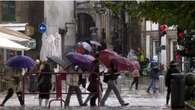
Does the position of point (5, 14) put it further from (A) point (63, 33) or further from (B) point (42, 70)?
(B) point (42, 70)

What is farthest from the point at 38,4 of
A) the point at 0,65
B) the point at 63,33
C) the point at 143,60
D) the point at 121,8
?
the point at 121,8

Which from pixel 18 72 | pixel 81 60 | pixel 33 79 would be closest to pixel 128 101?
pixel 33 79

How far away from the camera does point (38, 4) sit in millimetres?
51312

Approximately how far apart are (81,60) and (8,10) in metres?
29.6

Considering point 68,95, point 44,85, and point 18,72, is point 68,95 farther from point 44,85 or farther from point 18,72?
point 18,72

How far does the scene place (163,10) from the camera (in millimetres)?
15672

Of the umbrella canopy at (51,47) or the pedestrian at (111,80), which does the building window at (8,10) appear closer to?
the umbrella canopy at (51,47)

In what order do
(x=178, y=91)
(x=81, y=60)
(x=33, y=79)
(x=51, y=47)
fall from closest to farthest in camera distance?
(x=178, y=91) → (x=81, y=60) → (x=33, y=79) → (x=51, y=47)

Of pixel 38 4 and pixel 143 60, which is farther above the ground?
pixel 38 4

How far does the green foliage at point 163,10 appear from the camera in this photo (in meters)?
14.7

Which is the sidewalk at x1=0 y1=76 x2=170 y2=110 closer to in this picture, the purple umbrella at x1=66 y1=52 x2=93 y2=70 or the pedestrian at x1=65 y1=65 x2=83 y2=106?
the pedestrian at x1=65 y1=65 x2=83 y2=106

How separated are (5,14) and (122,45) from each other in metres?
15.7

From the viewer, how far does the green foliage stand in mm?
14672

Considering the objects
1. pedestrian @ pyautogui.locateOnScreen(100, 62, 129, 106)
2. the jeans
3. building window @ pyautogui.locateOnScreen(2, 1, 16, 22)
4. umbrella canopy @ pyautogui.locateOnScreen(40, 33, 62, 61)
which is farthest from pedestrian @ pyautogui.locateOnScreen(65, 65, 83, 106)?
building window @ pyautogui.locateOnScreen(2, 1, 16, 22)
